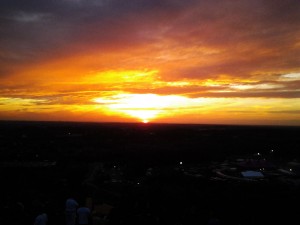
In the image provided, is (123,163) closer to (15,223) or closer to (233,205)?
(233,205)

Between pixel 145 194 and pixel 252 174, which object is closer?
pixel 145 194

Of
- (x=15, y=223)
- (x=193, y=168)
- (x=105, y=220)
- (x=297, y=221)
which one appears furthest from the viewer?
(x=193, y=168)

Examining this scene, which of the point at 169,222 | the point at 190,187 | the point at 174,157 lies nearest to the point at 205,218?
the point at 169,222

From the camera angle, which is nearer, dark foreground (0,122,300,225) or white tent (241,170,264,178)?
dark foreground (0,122,300,225)

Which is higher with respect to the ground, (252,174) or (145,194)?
(145,194)

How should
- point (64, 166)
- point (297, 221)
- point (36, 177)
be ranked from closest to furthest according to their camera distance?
point (297, 221) < point (36, 177) < point (64, 166)

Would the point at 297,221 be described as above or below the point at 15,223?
below

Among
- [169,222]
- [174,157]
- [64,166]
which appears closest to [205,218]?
[169,222]

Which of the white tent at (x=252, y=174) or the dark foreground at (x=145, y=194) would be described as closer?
the dark foreground at (x=145, y=194)

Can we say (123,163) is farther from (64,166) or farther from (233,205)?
(233,205)

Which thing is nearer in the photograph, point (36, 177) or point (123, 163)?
point (36, 177)
